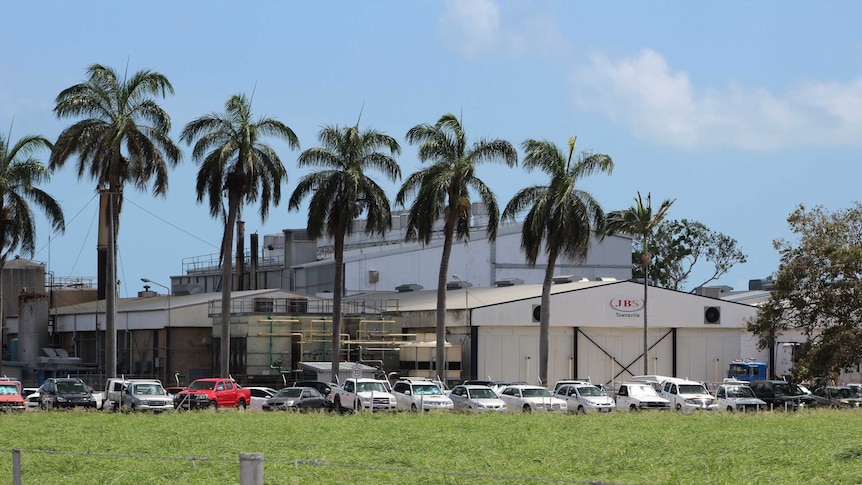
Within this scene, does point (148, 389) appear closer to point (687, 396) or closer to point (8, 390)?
point (8, 390)

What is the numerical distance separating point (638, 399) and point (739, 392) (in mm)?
4338

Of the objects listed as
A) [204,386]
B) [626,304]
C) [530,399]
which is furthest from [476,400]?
[626,304]

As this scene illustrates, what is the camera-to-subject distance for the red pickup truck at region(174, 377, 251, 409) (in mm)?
51812

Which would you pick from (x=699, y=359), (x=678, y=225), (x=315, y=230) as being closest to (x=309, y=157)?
(x=315, y=230)

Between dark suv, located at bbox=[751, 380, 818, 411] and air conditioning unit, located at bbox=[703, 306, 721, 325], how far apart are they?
18.9m

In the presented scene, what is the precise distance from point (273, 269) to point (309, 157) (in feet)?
145

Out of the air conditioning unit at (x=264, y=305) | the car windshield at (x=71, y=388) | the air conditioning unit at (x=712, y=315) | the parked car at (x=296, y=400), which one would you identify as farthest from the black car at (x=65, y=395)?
the air conditioning unit at (x=712, y=315)

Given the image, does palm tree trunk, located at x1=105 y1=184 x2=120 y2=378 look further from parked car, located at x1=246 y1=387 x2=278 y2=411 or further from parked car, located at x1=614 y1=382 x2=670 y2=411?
parked car, located at x1=614 y1=382 x2=670 y2=411

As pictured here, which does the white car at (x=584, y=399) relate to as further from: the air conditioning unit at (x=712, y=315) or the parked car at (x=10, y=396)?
the air conditioning unit at (x=712, y=315)

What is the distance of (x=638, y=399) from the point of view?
48.6 metres

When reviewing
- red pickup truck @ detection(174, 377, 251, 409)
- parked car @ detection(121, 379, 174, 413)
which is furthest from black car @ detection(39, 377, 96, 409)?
red pickup truck @ detection(174, 377, 251, 409)

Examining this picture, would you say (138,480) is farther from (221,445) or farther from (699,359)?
(699,359)

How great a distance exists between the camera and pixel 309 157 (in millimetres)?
61906

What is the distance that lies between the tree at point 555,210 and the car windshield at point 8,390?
84.6 feet
